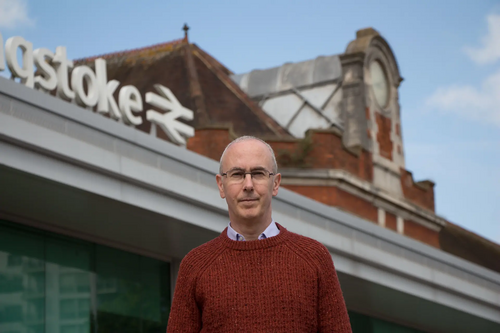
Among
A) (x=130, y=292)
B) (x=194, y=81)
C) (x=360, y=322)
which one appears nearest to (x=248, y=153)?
(x=130, y=292)

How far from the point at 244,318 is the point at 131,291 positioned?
982 centimetres

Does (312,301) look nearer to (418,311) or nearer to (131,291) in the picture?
(131,291)

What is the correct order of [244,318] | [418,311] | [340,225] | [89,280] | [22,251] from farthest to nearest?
[418,311]
[340,225]
[89,280]
[22,251]
[244,318]

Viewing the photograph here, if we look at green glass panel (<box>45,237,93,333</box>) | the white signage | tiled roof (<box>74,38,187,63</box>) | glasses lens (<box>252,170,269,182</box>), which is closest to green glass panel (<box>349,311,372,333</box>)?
the white signage

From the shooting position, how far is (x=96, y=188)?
400 inches

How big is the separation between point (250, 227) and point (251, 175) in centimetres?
21

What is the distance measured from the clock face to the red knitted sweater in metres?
22.1

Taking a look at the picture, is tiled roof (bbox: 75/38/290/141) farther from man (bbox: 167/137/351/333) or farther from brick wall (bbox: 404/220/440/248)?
man (bbox: 167/137/351/333)

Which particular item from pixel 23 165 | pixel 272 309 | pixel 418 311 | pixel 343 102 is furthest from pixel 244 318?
pixel 343 102

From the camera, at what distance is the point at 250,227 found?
11.0ft

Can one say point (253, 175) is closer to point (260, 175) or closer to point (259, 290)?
point (260, 175)

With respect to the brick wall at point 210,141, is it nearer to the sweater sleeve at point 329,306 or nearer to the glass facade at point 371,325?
the glass facade at point 371,325

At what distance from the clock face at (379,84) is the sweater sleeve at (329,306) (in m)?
22.1

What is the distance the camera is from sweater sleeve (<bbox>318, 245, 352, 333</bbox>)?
10.7 feet
